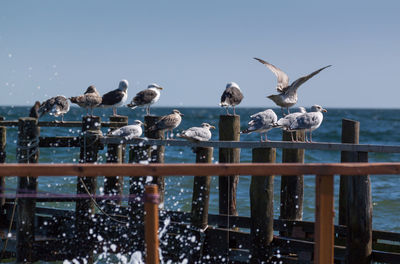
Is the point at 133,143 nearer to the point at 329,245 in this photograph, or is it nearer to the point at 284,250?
the point at 284,250

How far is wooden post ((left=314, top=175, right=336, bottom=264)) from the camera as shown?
481 cm

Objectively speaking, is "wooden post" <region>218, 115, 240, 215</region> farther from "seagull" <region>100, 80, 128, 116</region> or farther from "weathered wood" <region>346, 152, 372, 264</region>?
"seagull" <region>100, 80, 128, 116</region>

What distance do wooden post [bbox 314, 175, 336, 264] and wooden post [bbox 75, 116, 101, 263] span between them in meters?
6.49

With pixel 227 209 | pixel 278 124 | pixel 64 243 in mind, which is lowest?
pixel 64 243

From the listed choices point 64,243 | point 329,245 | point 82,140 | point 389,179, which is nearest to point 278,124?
point 82,140

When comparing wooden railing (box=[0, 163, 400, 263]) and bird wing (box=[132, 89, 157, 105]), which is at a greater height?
bird wing (box=[132, 89, 157, 105])

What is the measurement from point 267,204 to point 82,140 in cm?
377

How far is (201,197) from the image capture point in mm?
10656

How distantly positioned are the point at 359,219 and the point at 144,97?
285 inches

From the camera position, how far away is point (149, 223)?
475 cm

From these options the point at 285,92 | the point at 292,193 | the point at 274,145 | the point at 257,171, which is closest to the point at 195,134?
the point at 274,145

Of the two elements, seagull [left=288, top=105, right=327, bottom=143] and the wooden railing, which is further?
seagull [left=288, top=105, right=327, bottom=143]

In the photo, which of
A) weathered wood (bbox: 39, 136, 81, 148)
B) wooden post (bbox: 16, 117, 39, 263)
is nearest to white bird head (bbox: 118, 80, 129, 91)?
weathered wood (bbox: 39, 136, 81, 148)

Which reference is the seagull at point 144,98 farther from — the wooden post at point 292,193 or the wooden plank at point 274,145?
the wooden post at point 292,193
